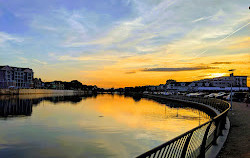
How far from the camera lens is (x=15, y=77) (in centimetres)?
18125

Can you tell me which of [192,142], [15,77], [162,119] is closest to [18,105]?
[162,119]

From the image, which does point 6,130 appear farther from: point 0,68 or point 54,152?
point 0,68

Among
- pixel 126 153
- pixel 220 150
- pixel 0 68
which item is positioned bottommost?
pixel 126 153

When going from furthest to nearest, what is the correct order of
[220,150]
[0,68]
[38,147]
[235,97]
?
[0,68]
[235,97]
[38,147]
[220,150]

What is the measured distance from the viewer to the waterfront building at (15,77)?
170 m

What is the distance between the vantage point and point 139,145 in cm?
2159

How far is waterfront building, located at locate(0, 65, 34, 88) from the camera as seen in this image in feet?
556

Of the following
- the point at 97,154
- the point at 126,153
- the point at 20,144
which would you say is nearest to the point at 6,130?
the point at 20,144

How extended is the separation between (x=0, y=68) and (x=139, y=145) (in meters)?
178

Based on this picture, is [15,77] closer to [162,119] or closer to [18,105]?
[18,105]

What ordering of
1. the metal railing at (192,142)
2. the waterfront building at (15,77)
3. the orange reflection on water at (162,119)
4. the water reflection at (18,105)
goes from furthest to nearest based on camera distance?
the waterfront building at (15,77)
the water reflection at (18,105)
the orange reflection on water at (162,119)
the metal railing at (192,142)

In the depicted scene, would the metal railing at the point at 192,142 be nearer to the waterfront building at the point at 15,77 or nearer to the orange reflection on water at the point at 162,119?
the orange reflection on water at the point at 162,119

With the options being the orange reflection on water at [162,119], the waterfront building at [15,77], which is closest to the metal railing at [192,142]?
the orange reflection on water at [162,119]

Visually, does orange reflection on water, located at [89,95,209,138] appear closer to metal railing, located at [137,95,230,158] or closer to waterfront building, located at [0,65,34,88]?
metal railing, located at [137,95,230,158]
